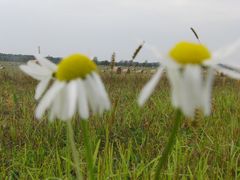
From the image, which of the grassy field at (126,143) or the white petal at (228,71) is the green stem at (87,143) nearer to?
the white petal at (228,71)

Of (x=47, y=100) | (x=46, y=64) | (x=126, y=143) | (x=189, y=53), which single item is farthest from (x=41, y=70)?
(x=126, y=143)

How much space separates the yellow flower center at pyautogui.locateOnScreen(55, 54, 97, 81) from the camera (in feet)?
2.27

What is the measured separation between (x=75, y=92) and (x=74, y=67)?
92mm

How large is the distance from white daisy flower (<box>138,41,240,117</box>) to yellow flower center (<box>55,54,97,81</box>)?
16 cm

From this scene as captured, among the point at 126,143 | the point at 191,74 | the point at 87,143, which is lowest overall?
the point at 126,143

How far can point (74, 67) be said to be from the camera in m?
0.71

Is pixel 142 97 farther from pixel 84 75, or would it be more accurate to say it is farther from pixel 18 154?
pixel 18 154

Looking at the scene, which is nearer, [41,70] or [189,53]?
[189,53]

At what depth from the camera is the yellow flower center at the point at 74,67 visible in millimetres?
691

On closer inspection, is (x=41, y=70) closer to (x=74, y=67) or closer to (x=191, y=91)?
(x=74, y=67)

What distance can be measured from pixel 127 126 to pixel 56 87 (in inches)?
116

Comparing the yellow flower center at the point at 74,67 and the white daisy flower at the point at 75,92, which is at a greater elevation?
the yellow flower center at the point at 74,67

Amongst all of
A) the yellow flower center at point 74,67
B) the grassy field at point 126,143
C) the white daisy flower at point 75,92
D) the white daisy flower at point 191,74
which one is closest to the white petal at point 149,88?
the white daisy flower at point 191,74

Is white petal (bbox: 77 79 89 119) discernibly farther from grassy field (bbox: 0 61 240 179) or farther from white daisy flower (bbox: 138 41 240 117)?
grassy field (bbox: 0 61 240 179)
